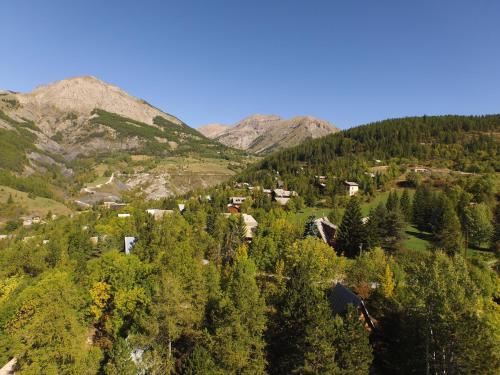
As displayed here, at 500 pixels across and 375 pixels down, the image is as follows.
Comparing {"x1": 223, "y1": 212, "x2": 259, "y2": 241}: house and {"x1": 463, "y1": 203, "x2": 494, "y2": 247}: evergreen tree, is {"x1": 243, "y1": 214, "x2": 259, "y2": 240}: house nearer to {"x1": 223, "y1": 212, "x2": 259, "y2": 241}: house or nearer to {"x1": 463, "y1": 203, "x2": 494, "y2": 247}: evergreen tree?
{"x1": 223, "y1": 212, "x2": 259, "y2": 241}: house

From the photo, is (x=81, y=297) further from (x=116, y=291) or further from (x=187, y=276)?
(x=187, y=276)

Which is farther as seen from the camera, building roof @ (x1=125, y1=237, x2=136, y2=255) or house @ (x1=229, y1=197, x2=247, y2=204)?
house @ (x1=229, y1=197, x2=247, y2=204)

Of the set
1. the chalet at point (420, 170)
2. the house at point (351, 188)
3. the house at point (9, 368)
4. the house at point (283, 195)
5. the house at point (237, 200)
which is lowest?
the house at point (9, 368)

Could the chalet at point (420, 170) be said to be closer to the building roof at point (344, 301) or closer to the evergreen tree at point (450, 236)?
the evergreen tree at point (450, 236)

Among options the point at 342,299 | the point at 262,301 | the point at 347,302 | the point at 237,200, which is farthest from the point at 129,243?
the point at 237,200

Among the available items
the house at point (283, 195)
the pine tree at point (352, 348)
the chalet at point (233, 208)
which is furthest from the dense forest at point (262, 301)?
the house at point (283, 195)

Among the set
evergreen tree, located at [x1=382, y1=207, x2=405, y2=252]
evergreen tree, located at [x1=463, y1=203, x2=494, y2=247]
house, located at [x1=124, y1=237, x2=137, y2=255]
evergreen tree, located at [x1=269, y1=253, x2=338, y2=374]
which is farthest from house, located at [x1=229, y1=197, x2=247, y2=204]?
evergreen tree, located at [x1=269, y1=253, x2=338, y2=374]

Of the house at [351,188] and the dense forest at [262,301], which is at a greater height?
the house at [351,188]
